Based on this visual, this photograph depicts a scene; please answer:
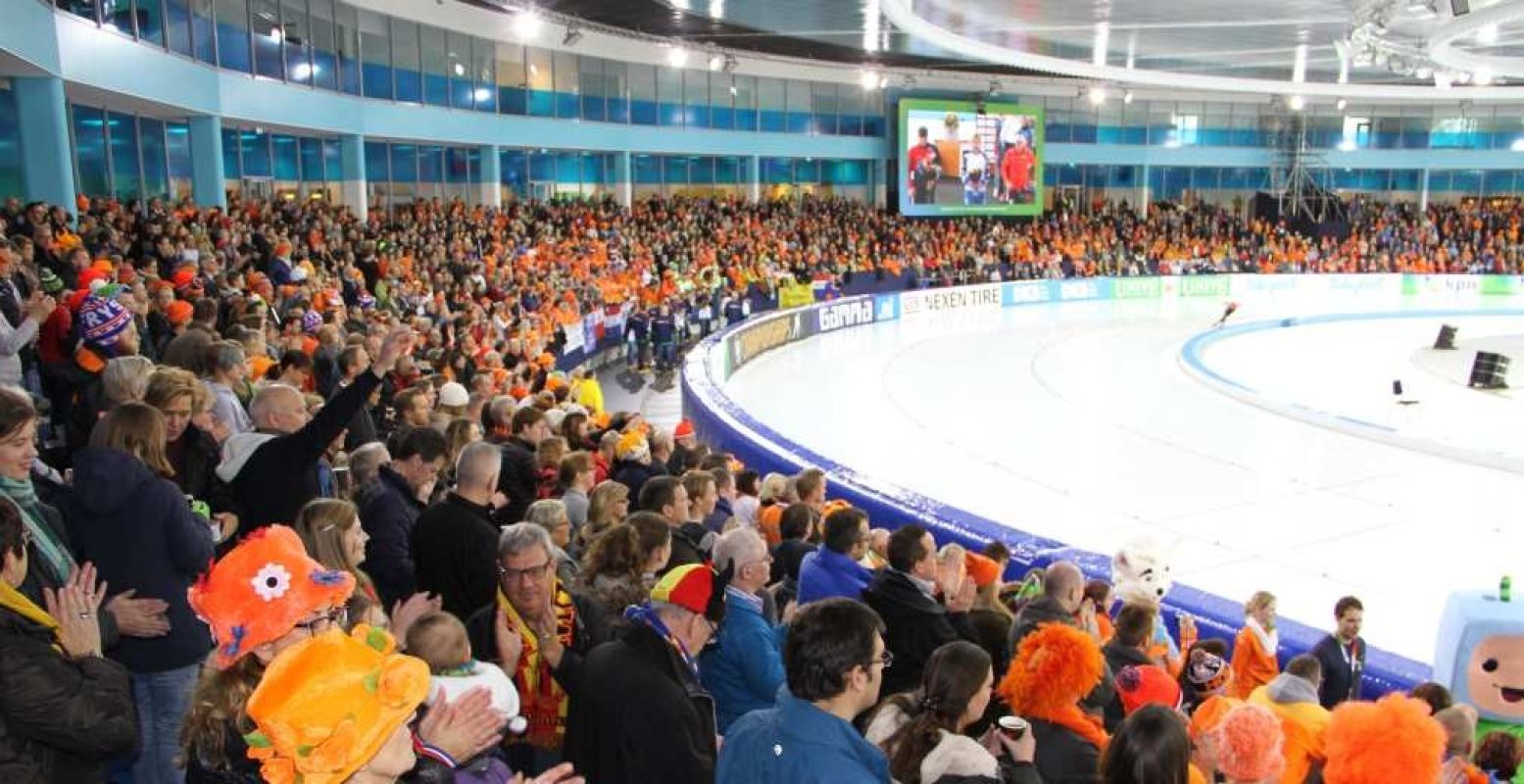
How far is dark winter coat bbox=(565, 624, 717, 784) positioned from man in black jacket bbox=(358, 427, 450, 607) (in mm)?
1658

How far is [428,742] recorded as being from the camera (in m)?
2.75

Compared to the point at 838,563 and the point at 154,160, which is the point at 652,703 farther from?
the point at 154,160

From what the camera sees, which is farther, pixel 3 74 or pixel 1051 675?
pixel 3 74

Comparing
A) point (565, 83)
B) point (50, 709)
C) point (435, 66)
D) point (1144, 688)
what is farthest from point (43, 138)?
point (565, 83)

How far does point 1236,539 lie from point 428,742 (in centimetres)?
1009

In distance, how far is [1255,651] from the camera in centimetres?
590

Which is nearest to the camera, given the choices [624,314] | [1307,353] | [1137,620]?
[1137,620]

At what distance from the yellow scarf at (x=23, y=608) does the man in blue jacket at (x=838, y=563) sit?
2780 mm

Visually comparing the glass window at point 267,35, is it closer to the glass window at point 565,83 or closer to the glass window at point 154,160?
the glass window at point 154,160

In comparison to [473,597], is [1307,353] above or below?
below

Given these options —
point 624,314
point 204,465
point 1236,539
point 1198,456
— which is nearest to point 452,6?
point 624,314

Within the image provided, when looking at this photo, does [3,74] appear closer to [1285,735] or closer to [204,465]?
[204,465]

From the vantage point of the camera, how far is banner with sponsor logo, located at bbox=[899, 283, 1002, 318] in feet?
110

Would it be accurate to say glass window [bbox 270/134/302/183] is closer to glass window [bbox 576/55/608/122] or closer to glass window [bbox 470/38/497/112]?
glass window [bbox 470/38/497/112]
